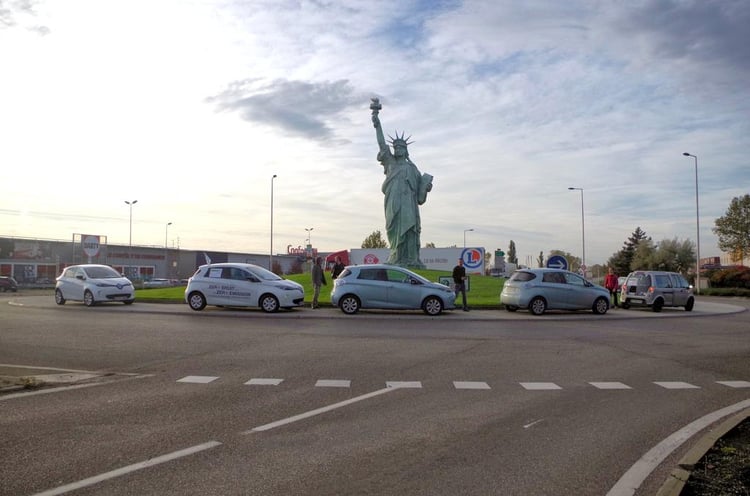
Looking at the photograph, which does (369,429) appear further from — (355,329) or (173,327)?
(173,327)

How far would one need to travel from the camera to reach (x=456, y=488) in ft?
16.2

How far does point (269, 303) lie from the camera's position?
2180 cm

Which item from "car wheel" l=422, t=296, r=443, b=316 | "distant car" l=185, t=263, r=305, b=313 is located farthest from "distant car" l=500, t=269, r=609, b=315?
"distant car" l=185, t=263, r=305, b=313

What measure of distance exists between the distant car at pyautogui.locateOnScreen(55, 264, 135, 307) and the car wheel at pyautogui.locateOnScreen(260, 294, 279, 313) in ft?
21.5

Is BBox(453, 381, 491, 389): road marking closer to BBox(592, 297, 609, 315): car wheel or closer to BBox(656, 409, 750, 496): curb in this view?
BBox(656, 409, 750, 496): curb

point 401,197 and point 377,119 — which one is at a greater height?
point 377,119

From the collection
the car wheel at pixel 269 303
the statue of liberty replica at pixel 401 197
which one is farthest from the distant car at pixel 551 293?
the statue of liberty replica at pixel 401 197

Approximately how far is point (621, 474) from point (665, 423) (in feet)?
7.22

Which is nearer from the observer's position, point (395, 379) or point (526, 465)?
point (526, 465)

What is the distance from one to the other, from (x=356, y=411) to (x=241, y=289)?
1500cm

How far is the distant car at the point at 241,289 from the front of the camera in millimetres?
21750

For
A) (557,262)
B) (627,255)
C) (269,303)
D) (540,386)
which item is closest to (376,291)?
(269,303)

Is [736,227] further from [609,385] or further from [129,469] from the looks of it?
[129,469]

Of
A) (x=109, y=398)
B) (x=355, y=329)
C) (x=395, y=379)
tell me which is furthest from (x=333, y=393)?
(x=355, y=329)
